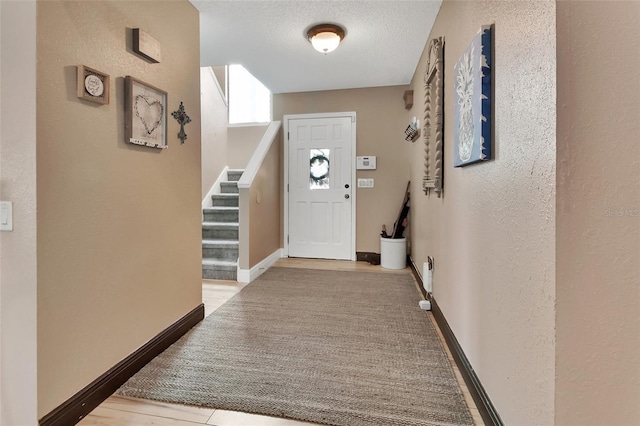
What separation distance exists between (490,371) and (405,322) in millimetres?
1041

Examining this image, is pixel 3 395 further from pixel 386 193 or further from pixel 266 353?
pixel 386 193

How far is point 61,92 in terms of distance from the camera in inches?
51.3

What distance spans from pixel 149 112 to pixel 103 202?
59 centimetres

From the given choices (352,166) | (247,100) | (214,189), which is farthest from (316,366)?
(247,100)

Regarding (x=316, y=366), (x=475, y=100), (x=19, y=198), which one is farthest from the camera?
(x=316, y=366)

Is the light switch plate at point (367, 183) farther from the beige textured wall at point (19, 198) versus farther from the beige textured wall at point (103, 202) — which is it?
the beige textured wall at point (19, 198)

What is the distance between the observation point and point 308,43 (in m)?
2.96

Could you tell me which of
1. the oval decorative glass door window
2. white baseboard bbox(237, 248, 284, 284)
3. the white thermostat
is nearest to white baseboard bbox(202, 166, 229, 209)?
white baseboard bbox(237, 248, 284, 284)

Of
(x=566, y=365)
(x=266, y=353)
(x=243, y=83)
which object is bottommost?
(x=266, y=353)

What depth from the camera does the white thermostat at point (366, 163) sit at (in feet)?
14.2

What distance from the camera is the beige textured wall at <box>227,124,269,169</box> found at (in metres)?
5.70

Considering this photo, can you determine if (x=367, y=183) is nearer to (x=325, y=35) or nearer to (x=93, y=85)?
(x=325, y=35)

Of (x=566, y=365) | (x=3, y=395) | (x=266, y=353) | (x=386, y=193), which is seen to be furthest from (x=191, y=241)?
(x=386, y=193)

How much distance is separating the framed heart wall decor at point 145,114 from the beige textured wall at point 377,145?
276 centimetres
